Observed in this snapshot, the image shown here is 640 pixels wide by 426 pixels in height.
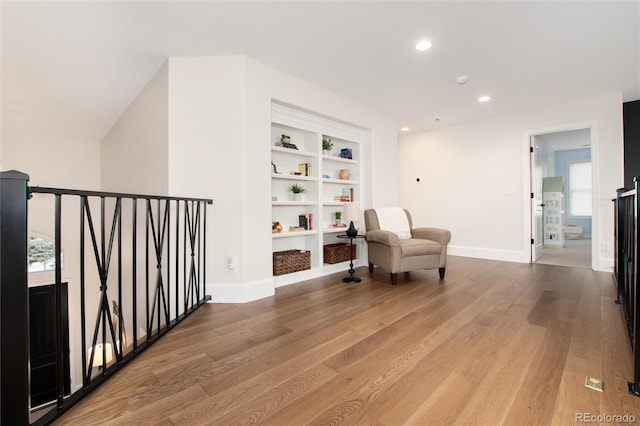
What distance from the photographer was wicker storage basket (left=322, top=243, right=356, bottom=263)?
388cm

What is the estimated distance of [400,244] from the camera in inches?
129

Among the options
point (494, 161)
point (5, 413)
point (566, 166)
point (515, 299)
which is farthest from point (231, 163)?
point (566, 166)

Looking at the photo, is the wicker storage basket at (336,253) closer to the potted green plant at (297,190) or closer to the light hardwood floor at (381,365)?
the potted green plant at (297,190)

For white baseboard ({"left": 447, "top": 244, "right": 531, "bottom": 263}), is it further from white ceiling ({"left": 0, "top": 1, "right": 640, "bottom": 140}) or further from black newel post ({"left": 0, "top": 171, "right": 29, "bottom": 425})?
black newel post ({"left": 0, "top": 171, "right": 29, "bottom": 425})

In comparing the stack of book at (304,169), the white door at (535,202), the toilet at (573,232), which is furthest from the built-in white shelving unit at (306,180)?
the toilet at (573,232)

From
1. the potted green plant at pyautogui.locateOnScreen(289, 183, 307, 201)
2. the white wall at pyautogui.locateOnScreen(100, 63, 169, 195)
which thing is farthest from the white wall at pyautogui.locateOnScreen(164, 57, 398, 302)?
the potted green plant at pyautogui.locateOnScreen(289, 183, 307, 201)

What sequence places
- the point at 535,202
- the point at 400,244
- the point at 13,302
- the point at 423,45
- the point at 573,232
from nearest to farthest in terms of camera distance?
→ the point at 13,302 < the point at 423,45 < the point at 400,244 < the point at 535,202 < the point at 573,232

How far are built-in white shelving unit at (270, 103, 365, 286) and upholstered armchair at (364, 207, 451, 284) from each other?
21.6 inches

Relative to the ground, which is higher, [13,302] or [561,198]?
[561,198]

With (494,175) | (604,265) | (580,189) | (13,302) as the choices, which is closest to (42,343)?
(13,302)

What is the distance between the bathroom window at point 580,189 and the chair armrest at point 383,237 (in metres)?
7.89

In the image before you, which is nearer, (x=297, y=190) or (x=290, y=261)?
(x=290, y=261)

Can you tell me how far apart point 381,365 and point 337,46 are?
2.64 m

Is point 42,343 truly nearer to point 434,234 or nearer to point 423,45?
point 434,234
